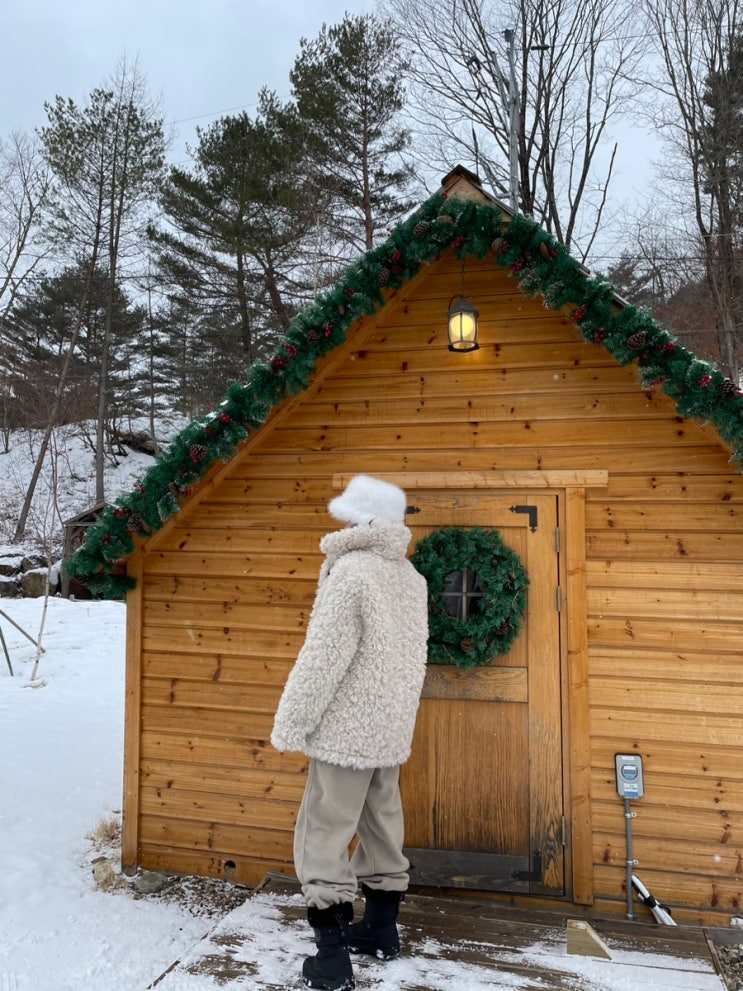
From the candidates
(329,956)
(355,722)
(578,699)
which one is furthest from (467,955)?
(578,699)

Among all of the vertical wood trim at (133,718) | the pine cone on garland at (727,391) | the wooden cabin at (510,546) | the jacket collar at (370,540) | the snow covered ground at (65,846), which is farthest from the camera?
the vertical wood trim at (133,718)

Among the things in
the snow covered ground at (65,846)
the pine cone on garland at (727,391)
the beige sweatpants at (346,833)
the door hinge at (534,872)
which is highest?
the pine cone on garland at (727,391)

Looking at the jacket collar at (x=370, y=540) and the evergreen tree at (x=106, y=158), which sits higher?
the evergreen tree at (x=106, y=158)

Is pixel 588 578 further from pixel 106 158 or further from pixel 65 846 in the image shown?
pixel 106 158

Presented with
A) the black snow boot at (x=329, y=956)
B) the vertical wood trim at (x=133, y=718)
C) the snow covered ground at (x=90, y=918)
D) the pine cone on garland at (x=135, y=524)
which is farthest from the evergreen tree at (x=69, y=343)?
the black snow boot at (x=329, y=956)

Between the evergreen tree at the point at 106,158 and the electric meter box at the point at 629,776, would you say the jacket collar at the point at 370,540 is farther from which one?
the evergreen tree at the point at 106,158

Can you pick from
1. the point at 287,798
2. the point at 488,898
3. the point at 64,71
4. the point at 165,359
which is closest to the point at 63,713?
the point at 287,798

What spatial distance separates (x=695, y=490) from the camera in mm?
3494

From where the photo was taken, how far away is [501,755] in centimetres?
352

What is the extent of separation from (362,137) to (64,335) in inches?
445

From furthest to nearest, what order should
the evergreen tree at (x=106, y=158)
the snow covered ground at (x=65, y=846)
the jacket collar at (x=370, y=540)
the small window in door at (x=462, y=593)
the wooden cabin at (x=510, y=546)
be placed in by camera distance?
the evergreen tree at (x=106, y=158) < the small window in door at (x=462, y=593) < the wooden cabin at (x=510, y=546) < the snow covered ground at (x=65, y=846) < the jacket collar at (x=370, y=540)

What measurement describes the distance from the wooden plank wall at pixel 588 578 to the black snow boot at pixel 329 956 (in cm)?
120

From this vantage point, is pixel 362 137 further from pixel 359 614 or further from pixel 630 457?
pixel 359 614

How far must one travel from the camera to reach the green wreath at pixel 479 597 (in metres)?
3.45
